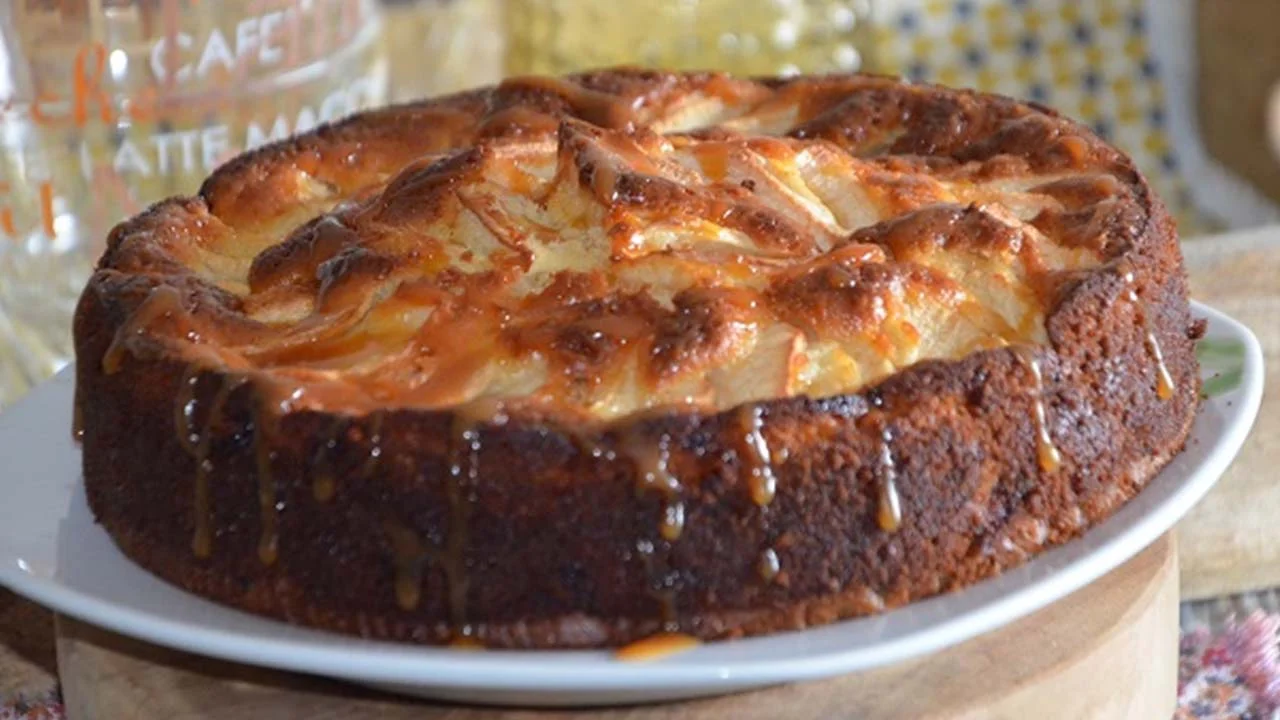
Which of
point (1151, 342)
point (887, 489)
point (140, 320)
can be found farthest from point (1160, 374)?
point (140, 320)

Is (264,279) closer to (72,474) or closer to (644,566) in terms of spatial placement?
(72,474)

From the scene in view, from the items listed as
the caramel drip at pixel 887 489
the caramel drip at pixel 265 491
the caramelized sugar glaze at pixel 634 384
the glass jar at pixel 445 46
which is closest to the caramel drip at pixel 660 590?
the caramelized sugar glaze at pixel 634 384

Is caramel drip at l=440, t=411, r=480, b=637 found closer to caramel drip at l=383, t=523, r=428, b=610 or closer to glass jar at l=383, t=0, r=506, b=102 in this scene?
caramel drip at l=383, t=523, r=428, b=610

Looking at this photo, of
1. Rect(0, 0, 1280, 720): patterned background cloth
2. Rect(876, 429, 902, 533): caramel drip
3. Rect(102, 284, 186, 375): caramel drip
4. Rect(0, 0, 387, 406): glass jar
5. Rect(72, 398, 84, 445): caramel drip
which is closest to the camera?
Rect(876, 429, 902, 533): caramel drip

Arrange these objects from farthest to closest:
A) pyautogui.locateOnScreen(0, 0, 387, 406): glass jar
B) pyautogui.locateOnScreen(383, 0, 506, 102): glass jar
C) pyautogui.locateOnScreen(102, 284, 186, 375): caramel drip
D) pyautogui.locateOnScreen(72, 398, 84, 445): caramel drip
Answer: pyautogui.locateOnScreen(383, 0, 506, 102): glass jar, pyautogui.locateOnScreen(0, 0, 387, 406): glass jar, pyautogui.locateOnScreen(72, 398, 84, 445): caramel drip, pyautogui.locateOnScreen(102, 284, 186, 375): caramel drip

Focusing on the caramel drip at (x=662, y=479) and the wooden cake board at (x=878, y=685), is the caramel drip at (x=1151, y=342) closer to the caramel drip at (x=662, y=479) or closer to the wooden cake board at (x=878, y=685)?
the wooden cake board at (x=878, y=685)

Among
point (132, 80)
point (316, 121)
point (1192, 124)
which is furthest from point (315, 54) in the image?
point (1192, 124)

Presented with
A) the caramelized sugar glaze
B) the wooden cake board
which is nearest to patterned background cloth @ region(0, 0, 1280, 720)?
the caramelized sugar glaze
